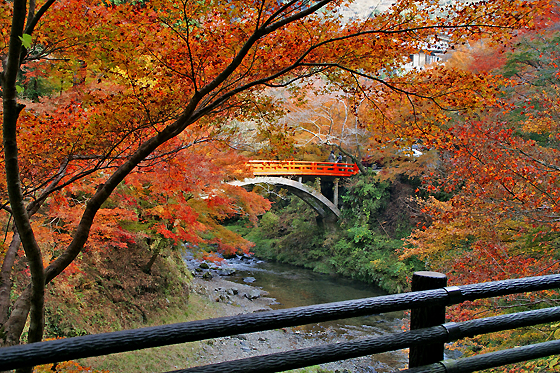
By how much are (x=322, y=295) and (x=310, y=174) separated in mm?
5604

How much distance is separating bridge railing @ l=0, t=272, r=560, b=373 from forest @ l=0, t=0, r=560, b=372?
3.47 ft

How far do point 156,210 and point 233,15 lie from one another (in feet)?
18.0

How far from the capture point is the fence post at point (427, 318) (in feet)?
4.55

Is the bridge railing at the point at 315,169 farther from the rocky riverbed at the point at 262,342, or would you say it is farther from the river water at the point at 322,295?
the rocky riverbed at the point at 262,342

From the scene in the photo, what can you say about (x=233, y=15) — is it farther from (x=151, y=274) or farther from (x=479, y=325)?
(x=151, y=274)

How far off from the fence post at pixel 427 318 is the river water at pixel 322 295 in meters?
6.97

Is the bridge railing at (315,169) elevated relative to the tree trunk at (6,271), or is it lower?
elevated

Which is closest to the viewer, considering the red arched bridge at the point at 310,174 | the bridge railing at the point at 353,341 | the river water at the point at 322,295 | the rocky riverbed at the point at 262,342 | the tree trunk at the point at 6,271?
the bridge railing at the point at 353,341

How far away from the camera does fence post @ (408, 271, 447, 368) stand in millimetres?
1386

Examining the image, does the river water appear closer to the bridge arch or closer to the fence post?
the bridge arch

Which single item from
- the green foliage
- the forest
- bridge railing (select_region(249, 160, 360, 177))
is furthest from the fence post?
bridge railing (select_region(249, 160, 360, 177))

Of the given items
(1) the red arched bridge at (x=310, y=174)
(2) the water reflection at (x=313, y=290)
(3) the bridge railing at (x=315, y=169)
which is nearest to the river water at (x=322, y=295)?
(2) the water reflection at (x=313, y=290)

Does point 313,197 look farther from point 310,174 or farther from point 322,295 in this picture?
point 322,295

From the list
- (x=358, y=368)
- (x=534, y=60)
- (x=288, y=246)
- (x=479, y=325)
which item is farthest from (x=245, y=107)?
(x=288, y=246)
